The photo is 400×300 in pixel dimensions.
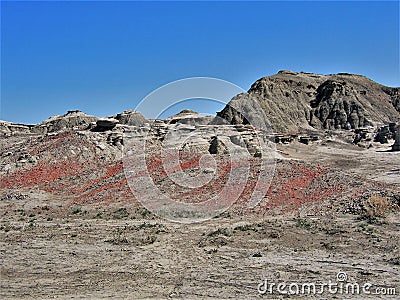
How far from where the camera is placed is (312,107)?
297ft

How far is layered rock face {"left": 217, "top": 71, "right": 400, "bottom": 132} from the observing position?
74062mm

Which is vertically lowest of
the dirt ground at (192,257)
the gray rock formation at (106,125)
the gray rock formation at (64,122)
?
the dirt ground at (192,257)

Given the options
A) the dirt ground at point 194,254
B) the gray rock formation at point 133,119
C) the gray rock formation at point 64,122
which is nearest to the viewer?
the dirt ground at point 194,254

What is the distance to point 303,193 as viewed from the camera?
18875mm

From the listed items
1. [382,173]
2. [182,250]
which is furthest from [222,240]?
[382,173]

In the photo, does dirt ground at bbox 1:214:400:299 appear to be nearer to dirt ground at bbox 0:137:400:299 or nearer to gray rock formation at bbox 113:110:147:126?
dirt ground at bbox 0:137:400:299

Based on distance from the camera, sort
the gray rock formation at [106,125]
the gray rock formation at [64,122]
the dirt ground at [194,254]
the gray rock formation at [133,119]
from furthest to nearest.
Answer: the gray rock formation at [64,122], the gray rock formation at [133,119], the gray rock formation at [106,125], the dirt ground at [194,254]

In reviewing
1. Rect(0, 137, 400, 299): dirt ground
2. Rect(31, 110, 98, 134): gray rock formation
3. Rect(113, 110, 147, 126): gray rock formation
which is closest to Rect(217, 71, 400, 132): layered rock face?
Rect(31, 110, 98, 134): gray rock formation

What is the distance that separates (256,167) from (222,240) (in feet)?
33.2

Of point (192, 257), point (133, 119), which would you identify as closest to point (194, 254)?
point (192, 257)

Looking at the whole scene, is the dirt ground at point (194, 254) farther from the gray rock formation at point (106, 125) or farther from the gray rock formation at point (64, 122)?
the gray rock formation at point (64, 122)

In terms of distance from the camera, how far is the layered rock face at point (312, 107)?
7406 cm

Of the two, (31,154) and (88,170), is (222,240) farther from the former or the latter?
(31,154)

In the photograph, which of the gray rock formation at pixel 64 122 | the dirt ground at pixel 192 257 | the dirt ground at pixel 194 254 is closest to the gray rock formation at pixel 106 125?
the dirt ground at pixel 194 254
